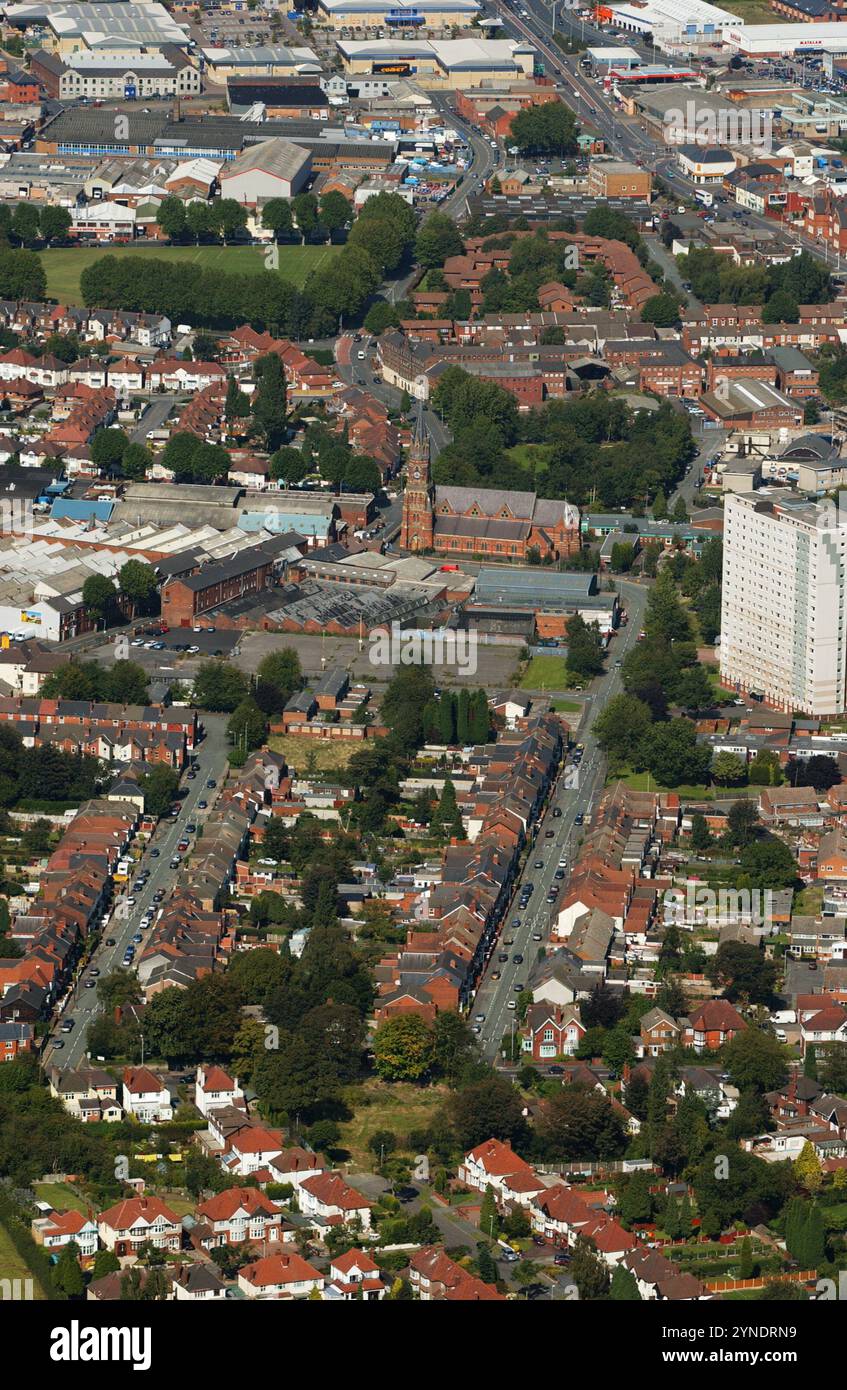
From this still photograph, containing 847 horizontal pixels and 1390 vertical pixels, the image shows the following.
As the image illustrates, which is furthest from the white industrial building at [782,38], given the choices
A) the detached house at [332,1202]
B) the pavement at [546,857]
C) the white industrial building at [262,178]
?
the detached house at [332,1202]

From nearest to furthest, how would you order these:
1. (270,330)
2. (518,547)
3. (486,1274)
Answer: (486,1274) → (518,547) → (270,330)

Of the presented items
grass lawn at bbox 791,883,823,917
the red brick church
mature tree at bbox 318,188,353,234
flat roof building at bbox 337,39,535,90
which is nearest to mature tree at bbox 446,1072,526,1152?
grass lawn at bbox 791,883,823,917

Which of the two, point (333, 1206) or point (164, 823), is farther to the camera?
point (164, 823)

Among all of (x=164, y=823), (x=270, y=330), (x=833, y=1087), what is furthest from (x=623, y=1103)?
(x=270, y=330)

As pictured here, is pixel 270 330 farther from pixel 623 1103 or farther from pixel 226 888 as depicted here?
pixel 623 1103

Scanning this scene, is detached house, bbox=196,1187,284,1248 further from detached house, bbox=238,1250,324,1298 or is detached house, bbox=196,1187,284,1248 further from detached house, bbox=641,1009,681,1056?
detached house, bbox=641,1009,681,1056
